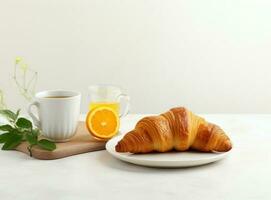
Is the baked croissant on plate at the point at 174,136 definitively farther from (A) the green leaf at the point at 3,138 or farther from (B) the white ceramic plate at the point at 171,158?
(A) the green leaf at the point at 3,138

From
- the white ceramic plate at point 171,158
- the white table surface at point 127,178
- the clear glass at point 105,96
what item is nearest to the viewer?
the white table surface at point 127,178

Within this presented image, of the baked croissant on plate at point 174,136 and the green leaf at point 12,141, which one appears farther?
the green leaf at point 12,141

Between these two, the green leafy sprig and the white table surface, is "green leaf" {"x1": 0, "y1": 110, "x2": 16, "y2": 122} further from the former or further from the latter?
the white table surface

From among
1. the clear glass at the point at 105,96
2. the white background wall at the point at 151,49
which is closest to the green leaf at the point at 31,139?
the clear glass at the point at 105,96

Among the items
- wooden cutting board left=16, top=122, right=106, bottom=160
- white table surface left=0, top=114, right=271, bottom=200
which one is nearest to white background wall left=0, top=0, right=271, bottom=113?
wooden cutting board left=16, top=122, right=106, bottom=160

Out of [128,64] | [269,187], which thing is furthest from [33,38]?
[269,187]

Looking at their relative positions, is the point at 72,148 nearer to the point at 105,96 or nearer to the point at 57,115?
the point at 57,115

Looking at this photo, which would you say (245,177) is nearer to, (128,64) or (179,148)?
(179,148)
